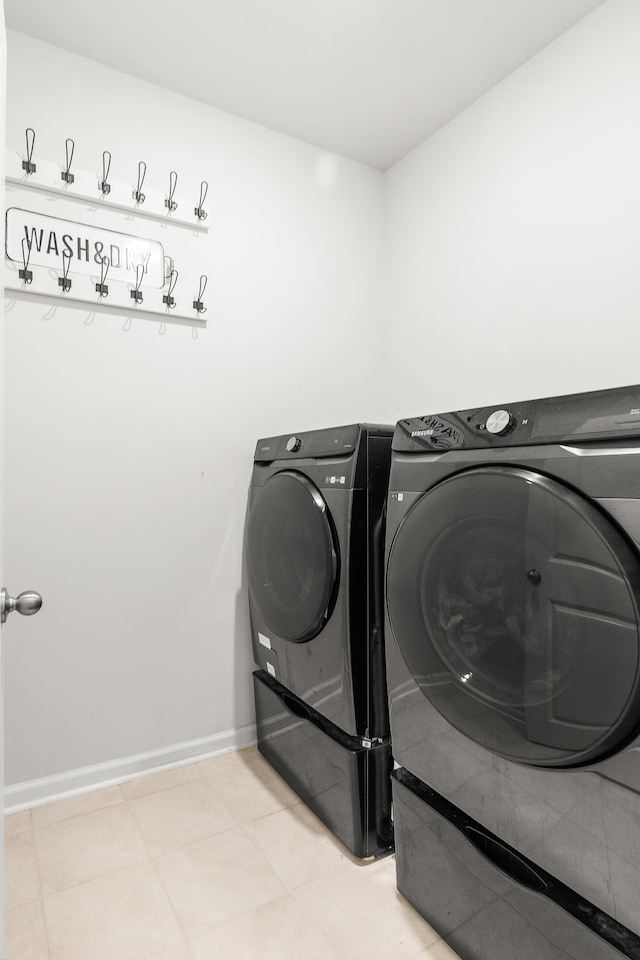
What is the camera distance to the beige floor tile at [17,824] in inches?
66.5

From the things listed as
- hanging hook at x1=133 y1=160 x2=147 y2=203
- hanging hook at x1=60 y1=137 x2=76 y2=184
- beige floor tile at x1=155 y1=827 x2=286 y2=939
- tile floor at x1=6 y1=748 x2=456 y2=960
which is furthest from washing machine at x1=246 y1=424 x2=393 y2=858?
hanging hook at x1=60 y1=137 x2=76 y2=184

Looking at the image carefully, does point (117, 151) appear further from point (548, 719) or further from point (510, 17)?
point (548, 719)

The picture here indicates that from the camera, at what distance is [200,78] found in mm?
1984

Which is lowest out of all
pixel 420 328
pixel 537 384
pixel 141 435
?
pixel 141 435

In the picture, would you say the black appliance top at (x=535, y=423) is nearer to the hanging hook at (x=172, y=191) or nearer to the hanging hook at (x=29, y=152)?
the hanging hook at (x=172, y=191)

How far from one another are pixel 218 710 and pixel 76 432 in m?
1.17

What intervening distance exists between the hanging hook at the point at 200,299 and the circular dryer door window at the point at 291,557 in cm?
71

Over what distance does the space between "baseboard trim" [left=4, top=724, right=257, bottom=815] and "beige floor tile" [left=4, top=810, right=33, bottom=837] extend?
0.02 meters

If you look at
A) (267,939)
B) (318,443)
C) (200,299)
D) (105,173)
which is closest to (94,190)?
(105,173)

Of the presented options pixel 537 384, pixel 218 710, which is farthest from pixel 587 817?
pixel 218 710

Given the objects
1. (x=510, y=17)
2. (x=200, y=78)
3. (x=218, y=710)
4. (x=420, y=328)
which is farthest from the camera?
(x=420, y=328)

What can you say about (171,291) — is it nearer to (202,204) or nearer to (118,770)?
(202,204)

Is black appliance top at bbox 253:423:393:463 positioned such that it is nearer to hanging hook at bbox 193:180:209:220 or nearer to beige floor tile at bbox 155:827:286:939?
hanging hook at bbox 193:180:209:220

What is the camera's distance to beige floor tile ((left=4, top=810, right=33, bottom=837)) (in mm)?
1688
